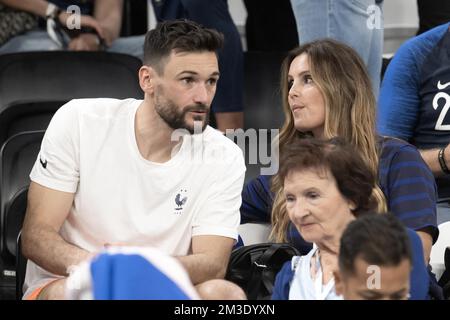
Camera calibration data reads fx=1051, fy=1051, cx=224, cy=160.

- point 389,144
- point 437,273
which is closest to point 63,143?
point 389,144

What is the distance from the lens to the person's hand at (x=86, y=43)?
4.36 meters

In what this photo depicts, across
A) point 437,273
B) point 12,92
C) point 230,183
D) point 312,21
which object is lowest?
point 437,273

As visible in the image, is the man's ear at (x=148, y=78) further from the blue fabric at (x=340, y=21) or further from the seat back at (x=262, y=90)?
the seat back at (x=262, y=90)

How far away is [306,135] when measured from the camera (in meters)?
3.27

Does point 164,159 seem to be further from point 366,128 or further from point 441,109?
point 441,109

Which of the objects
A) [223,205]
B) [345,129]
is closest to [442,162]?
[345,129]

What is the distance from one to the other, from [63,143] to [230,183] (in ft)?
1.63

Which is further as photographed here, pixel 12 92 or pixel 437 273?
pixel 12 92

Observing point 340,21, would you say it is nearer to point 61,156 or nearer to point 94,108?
point 94,108

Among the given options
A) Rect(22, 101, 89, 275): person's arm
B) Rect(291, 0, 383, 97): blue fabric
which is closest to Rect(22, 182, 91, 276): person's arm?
Rect(22, 101, 89, 275): person's arm

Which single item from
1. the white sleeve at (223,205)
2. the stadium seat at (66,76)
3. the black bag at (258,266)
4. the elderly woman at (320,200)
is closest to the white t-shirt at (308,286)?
the elderly woman at (320,200)
